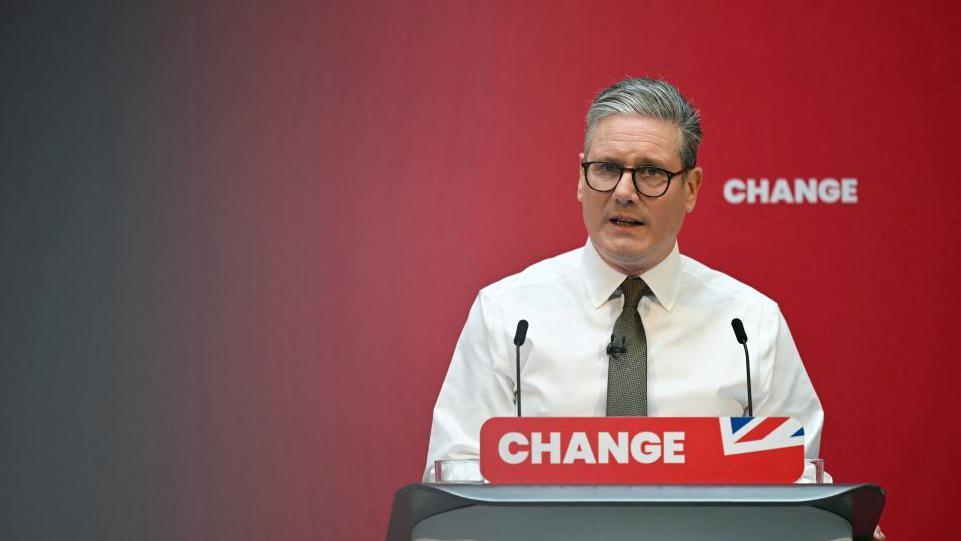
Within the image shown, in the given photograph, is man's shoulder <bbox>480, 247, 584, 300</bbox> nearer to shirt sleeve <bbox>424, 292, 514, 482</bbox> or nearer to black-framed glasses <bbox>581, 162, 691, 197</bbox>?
shirt sleeve <bbox>424, 292, 514, 482</bbox>

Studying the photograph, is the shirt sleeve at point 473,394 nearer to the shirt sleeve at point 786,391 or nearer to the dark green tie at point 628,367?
the dark green tie at point 628,367

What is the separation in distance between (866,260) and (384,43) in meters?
1.47

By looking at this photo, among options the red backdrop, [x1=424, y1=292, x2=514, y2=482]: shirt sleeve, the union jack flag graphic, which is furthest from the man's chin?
→ the union jack flag graphic

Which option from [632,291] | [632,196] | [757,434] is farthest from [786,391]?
[757,434]

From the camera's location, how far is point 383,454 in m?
2.92

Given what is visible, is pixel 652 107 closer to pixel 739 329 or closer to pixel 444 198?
pixel 739 329

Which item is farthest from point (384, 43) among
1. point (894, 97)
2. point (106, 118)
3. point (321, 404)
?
point (894, 97)

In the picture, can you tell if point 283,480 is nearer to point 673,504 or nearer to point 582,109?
point 582,109

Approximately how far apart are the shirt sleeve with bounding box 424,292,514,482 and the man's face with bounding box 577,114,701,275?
0.31m

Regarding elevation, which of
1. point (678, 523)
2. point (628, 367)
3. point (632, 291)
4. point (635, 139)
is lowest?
point (678, 523)

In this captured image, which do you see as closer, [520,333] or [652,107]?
[520,333]

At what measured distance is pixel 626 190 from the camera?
7.02 feet

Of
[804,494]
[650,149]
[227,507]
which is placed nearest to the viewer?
[804,494]

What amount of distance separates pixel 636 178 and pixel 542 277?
358 mm
